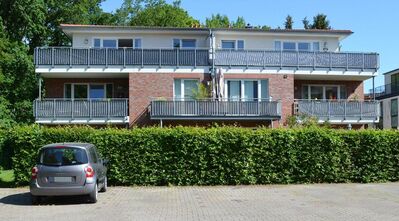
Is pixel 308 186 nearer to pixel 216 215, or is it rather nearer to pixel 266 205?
pixel 266 205

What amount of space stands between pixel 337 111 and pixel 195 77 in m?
8.59

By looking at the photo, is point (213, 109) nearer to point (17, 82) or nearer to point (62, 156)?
point (62, 156)

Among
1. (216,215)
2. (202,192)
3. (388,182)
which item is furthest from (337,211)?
(388,182)

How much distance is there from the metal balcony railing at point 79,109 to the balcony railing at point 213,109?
2183 millimetres

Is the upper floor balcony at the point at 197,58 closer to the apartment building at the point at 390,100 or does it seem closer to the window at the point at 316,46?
the window at the point at 316,46

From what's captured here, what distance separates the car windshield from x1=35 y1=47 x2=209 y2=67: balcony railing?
620 inches

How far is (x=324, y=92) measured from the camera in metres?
35.3

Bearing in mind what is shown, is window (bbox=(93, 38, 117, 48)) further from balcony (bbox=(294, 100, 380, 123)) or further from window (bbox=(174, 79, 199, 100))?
balcony (bbox=(294, 100, 380, 123))

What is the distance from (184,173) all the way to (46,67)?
13.9 metres

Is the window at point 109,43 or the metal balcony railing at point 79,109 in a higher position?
the window at point 109,43

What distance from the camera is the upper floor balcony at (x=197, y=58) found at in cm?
3106

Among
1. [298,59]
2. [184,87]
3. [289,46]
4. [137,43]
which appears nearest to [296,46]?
[289,46]

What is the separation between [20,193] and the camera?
18.5 meters

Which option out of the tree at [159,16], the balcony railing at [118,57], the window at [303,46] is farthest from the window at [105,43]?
the tree at [159,16]
